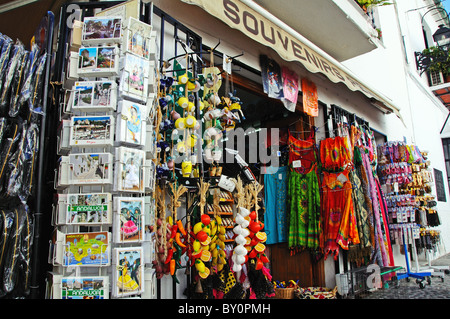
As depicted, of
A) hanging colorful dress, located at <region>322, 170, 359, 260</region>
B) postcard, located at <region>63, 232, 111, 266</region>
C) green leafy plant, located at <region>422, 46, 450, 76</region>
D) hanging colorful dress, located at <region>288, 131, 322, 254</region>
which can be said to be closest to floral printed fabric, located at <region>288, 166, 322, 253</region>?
hanging colorful dress, located at <region>288, 131, 322, 254</region>

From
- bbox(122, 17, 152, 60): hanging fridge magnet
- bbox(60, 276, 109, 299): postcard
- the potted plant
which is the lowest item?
bbox(60, 276, 109, 299): postcard

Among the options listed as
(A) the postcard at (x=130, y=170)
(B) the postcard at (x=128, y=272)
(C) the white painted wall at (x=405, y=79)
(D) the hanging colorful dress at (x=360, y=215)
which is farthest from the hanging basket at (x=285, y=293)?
(C) the white painted wall at (x=405, y=79)

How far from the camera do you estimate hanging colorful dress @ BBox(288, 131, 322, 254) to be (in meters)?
4.47

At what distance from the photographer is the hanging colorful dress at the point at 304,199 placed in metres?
4.47

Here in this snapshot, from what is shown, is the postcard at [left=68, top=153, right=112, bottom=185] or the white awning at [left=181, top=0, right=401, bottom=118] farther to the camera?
the white awning at [left=181, top=0, right=401, bottom=118]

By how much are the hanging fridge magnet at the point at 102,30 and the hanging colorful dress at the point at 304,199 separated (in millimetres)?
3293

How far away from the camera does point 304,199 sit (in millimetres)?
4621

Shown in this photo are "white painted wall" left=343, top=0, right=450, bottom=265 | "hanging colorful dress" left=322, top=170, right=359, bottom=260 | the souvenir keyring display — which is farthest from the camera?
"white painted wall" left=343, top=0, right=450, bottom=265

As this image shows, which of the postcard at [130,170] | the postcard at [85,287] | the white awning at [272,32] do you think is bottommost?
the postcard at [85,287]

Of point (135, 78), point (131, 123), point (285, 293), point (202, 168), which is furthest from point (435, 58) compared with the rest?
point (131, 123)

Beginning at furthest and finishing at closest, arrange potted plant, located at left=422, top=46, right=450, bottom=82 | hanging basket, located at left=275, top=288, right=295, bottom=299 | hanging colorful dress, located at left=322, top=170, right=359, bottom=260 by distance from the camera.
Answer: potted plant, located at left=422, top=46, right=450, bottom=82 → hanging colorful dress, located at left=322, top=170, right=359, bottom=260 → hanging basket, located at left=275, top=288, right=295, bottom=299

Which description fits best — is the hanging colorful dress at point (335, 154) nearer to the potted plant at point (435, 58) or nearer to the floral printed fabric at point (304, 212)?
the floral printed fabric at point (304, 212)

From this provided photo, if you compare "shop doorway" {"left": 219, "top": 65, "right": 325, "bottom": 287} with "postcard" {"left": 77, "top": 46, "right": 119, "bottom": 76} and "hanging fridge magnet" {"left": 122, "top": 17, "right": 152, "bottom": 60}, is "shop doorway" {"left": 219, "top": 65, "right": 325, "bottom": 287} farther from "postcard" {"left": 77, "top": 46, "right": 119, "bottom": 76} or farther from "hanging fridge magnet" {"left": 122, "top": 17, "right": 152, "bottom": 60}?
"postcard" {"left": 77, "top": 46, "right": 119, "bottom": 76}

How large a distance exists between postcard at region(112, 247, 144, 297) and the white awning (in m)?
1.99
